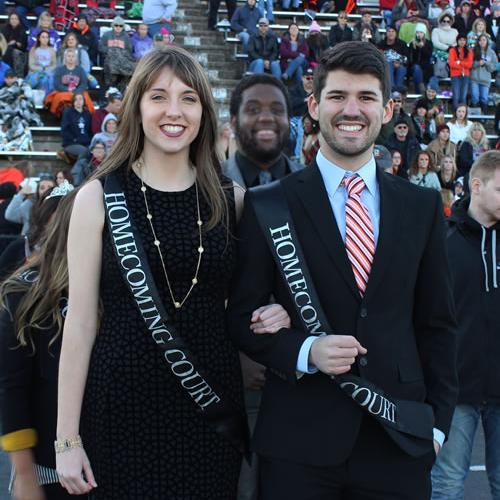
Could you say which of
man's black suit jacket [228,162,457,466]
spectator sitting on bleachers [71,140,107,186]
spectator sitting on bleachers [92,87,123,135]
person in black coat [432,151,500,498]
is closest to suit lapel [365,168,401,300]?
man's black suit jacket [228,162,457,466]

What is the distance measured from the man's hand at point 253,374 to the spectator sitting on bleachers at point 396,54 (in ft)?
47.7

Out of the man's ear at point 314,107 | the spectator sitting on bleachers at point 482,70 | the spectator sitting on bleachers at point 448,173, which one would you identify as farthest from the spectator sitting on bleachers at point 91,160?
the spectator sitting on bleachers at point 482,70

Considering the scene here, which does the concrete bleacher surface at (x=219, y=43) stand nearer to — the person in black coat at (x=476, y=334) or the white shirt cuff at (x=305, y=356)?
the person in black coat at (x=476, y=334)

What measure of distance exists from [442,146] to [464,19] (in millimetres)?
5310

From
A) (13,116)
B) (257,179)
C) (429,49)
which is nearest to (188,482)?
(257,179)

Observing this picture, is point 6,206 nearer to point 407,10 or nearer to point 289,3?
point 289,3

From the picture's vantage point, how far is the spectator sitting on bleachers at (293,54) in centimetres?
1563

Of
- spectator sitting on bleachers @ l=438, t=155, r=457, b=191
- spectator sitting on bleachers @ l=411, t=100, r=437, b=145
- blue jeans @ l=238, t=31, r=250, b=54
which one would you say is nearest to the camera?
spectator sitting on bleachers @ l=438, t=155, r=457, b=191

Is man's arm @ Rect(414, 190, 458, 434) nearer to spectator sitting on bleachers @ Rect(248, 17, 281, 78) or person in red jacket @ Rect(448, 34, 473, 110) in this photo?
spectator sitting on bleachers @ Rect(248, 17, 281, 78)

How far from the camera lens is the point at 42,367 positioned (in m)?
2.84

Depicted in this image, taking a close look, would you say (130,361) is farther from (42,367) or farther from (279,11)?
(279,11)

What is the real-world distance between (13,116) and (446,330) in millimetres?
11511

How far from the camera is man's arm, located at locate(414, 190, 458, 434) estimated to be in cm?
258

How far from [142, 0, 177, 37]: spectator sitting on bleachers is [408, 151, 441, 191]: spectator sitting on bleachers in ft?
17.7
